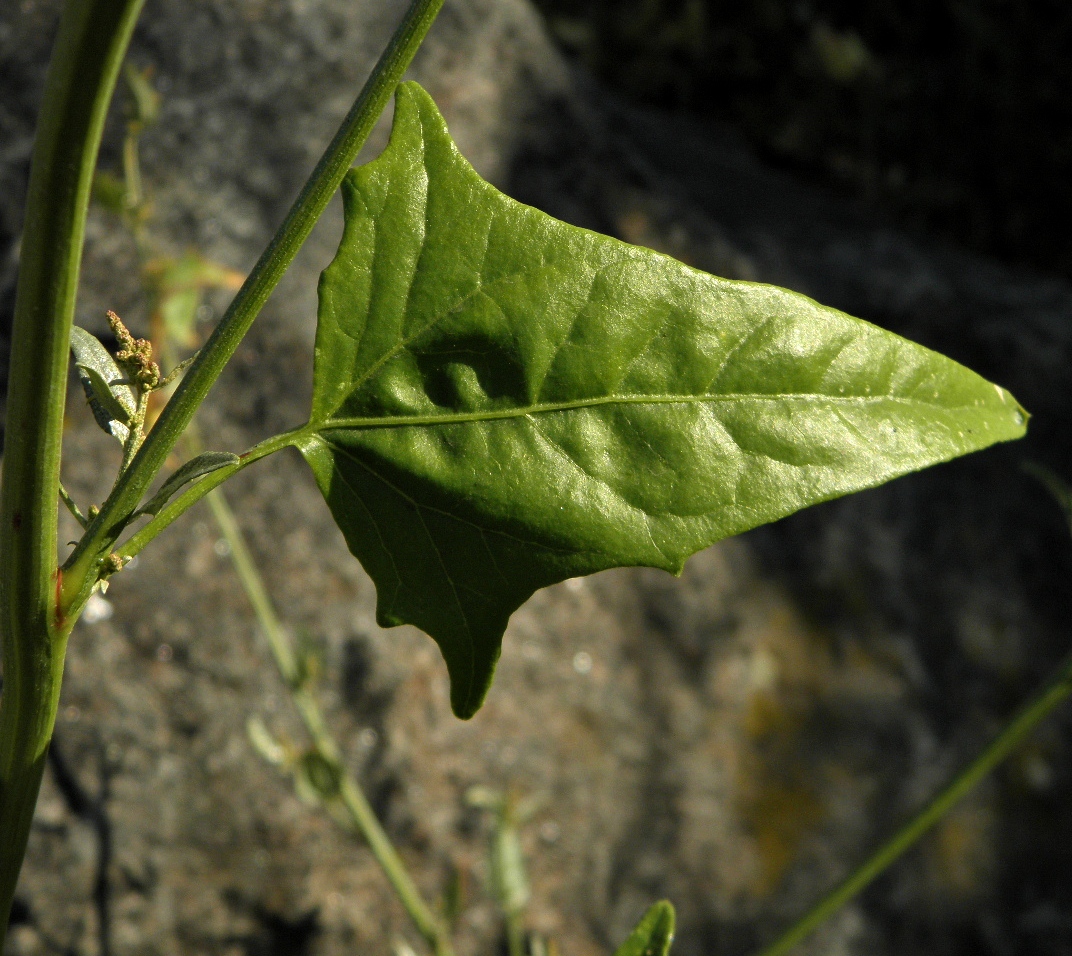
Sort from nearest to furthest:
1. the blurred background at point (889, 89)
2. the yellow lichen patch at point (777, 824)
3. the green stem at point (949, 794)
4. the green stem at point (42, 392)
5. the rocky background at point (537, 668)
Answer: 1. the green stem at point (42, 392)
2. the green stem at point (949, 794)
3. the rocky background at point (537, 668)
4. the yellow lichen patch at point (777, 824)
5. the blurred background at point (889, 89)

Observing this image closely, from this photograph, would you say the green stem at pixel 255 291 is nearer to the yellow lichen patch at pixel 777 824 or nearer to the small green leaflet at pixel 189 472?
the small green leaflet at pixel 189 472

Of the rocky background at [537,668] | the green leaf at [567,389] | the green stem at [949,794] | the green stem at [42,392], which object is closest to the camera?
the green stem at [42,392]

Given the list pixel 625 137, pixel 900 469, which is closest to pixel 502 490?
pixel 900 469

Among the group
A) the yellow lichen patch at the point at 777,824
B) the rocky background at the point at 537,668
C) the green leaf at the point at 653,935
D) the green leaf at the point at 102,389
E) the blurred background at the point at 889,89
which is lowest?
the green leaf at the point at 653,935

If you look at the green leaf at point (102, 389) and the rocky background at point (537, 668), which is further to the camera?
the rocky background at point (537, 668)

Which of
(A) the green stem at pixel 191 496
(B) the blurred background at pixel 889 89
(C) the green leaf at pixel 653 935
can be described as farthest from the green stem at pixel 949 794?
(B) the blurred background at pixel 889 89

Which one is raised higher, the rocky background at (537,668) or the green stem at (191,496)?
the rocky background at (537,668)
